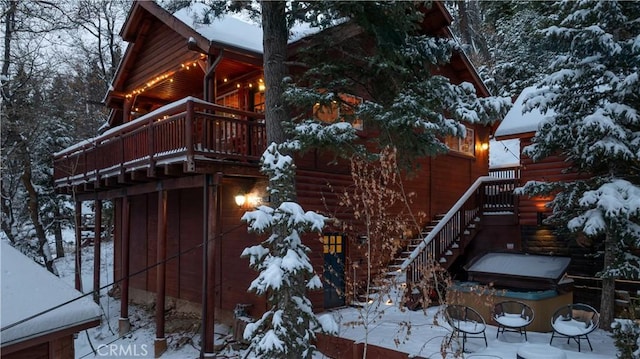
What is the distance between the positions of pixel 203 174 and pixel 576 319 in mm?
7043

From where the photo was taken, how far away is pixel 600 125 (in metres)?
7.29

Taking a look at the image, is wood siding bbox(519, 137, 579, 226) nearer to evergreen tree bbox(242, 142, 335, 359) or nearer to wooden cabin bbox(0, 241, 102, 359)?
evergreen tree bbox(242, 142, 335, 359)

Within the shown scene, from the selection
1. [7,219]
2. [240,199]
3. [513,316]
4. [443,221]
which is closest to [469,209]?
[443,221]

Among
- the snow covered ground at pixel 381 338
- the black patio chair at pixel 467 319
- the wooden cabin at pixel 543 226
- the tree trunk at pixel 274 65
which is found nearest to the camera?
the snow covered ground at pixel 381 338

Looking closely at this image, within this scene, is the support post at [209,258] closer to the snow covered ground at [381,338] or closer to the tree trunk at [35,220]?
the snow covered ground at [381,338]

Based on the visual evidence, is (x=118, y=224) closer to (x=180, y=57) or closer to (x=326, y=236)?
(x=180, y=57)

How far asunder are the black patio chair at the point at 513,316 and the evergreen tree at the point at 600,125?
4.57 feet

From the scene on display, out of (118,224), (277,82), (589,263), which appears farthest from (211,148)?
(118,224)

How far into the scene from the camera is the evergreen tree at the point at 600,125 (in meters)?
7.32

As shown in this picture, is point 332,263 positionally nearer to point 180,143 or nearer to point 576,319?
point 180,143

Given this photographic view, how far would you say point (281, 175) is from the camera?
245 inches

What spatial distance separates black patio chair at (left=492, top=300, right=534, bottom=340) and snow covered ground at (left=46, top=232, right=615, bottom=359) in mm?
227

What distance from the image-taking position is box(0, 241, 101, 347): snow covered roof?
3.66 meters

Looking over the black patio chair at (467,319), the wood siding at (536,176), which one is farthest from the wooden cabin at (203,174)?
the black patio chair at (467,319)
